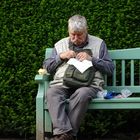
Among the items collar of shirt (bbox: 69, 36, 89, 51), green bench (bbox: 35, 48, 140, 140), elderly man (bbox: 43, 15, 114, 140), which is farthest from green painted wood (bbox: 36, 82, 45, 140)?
collar of shirt (bbox: 69, 36, 89, 51)

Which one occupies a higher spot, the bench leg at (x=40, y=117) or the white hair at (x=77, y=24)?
the white hair at (x=77, y=24)

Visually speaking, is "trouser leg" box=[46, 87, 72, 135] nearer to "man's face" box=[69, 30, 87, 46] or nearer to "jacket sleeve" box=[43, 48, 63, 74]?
"jacket sleeve" box=[43, 48, 63, 74]

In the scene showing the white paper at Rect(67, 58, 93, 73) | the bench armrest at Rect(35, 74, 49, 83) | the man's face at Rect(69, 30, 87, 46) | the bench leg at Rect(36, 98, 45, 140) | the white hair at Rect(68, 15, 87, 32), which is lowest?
the bench leg at Rect(36, 98, 45, 140)

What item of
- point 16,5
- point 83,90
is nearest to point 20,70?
point 16,5

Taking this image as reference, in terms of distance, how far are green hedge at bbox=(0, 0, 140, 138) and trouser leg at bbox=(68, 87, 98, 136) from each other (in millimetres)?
1114

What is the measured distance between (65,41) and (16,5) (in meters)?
0.90

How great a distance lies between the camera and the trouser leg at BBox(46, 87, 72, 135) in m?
6.04

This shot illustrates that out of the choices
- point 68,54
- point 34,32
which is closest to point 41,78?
point 68,54

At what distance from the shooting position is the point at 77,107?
20.2 ft

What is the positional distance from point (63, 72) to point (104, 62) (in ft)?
1.50

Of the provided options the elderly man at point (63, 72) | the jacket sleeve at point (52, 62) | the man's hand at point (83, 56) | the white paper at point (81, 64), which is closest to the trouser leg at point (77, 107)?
the elderly man at point (63, 72)

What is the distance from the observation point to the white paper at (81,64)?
252 inches

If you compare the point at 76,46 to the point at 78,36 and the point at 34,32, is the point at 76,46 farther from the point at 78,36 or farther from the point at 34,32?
the point at 34,32

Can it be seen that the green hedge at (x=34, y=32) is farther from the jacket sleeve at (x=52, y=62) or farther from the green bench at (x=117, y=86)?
the jacket sleeve at (x=52, y=62)
